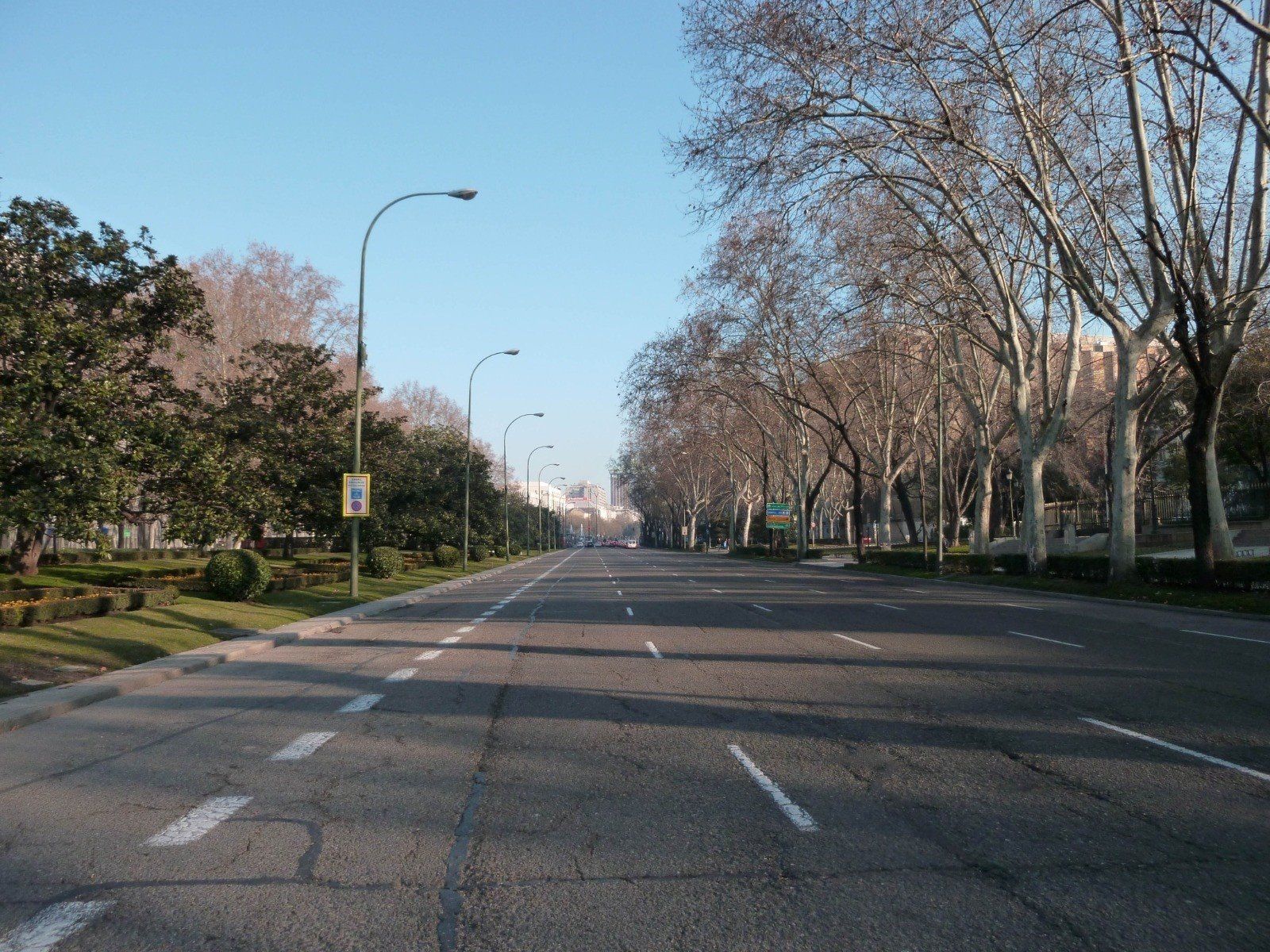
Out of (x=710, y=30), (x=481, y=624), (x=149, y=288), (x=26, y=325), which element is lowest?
(x=481, y=624)

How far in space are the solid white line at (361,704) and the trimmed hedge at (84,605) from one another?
25.6 ft

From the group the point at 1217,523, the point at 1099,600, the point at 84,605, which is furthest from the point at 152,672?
the point at 1217,523

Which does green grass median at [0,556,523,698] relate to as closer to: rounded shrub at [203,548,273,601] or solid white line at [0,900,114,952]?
rounded shrub at [203,548,273,601]

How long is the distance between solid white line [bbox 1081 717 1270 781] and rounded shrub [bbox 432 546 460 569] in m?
44.8

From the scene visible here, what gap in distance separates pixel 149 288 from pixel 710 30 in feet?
46.5

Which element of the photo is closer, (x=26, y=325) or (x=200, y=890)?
(x=200, y=890)

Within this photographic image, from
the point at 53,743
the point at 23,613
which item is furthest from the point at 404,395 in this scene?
the point at 53,743

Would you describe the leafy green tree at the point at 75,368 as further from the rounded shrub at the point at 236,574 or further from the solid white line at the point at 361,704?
the solid white line at the point at 361,704

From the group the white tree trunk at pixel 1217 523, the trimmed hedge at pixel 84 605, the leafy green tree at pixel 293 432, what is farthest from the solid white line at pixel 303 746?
the white tree trunk at pixel 1217 523

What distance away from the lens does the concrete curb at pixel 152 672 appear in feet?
33.0

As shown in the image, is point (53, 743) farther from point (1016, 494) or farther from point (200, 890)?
point (1016, 494)

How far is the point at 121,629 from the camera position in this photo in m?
16.5

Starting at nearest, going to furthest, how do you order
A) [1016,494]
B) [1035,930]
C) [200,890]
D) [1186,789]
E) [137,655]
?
1. [1035,930]
2. [200,890]
3. [1186,789]
4. [137,655]
5. [1016,494]

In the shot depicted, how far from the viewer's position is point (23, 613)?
15.7 meters
